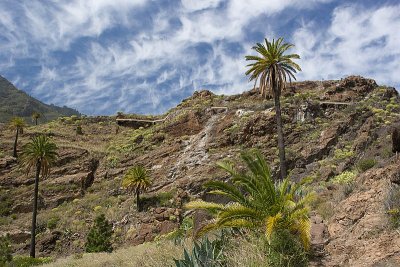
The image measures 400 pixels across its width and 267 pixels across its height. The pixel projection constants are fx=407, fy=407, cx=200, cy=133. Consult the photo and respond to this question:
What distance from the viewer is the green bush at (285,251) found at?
32.5 feet

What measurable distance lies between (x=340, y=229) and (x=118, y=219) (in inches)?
1283

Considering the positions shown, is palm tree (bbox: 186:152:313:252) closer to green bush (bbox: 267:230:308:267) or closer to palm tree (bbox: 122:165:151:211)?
green bush (bbox: 267:230:308:267)

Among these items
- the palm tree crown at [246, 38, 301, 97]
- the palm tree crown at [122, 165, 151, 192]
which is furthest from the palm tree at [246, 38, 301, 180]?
the palm tree crown at [122, 165, 151, 192]

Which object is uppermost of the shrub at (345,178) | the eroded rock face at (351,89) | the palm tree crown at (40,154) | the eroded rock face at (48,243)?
the eroded rock face at (351,89)

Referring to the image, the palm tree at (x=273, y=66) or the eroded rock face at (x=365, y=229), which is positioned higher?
the palm tree at (x=273, y=66)

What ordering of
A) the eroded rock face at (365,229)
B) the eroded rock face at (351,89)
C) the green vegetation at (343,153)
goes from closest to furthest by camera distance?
the eroded rock face at (365,229) → the green vegetation at (343,153) → the eroded rock face at (351,89)

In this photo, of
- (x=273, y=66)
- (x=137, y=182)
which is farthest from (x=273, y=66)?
(x=137, y=182)

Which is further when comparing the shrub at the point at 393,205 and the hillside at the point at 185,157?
the hillside at the point at 185,157

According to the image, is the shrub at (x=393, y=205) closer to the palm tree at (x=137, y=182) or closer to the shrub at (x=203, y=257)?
the shrub at (x=203, y=257)

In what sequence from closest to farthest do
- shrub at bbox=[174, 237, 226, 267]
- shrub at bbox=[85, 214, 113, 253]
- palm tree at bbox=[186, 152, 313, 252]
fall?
shrub at bbox=[174, 237, 226, 267] < palm tree at bbox=[186, 152, 313, 252] < shrub at bbox=[85, 214, 113, 253]

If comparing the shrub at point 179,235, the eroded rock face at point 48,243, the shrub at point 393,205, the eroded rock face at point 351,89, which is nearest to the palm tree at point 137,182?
the eroded rock face at point 48,243


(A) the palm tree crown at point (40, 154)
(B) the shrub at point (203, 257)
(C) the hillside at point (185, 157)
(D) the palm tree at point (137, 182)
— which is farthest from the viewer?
(D) the palm tree at point (137, 182)

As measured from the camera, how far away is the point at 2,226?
44344 mm

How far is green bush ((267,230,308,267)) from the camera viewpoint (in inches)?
390
